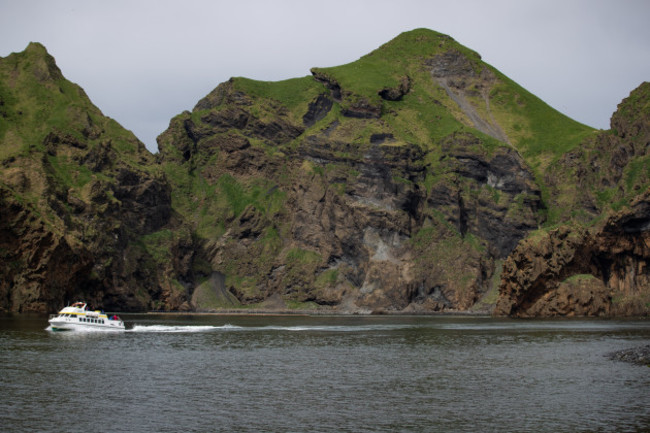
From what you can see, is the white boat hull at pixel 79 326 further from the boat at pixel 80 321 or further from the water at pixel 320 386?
the water at pixel 320 386

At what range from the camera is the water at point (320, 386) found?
5700 centimetres

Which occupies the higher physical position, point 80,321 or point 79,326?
point 80,321

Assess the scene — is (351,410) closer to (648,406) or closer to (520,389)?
(520,389)

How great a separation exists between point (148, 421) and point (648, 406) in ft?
145

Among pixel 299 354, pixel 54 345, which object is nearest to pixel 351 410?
pixel 299 354

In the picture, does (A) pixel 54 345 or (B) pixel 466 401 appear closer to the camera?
(B) pixel 466 401

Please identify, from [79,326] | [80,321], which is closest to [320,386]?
[79,326]

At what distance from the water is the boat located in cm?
2431

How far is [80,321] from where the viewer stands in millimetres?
160125

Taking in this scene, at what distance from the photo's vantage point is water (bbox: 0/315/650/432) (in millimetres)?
57000

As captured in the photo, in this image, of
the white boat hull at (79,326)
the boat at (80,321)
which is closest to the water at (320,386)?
the white boat hull at (79,326)

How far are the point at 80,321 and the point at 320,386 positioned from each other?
100917 mm

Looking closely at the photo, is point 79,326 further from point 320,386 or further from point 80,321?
point 320,386

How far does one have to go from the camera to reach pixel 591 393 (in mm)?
69500
